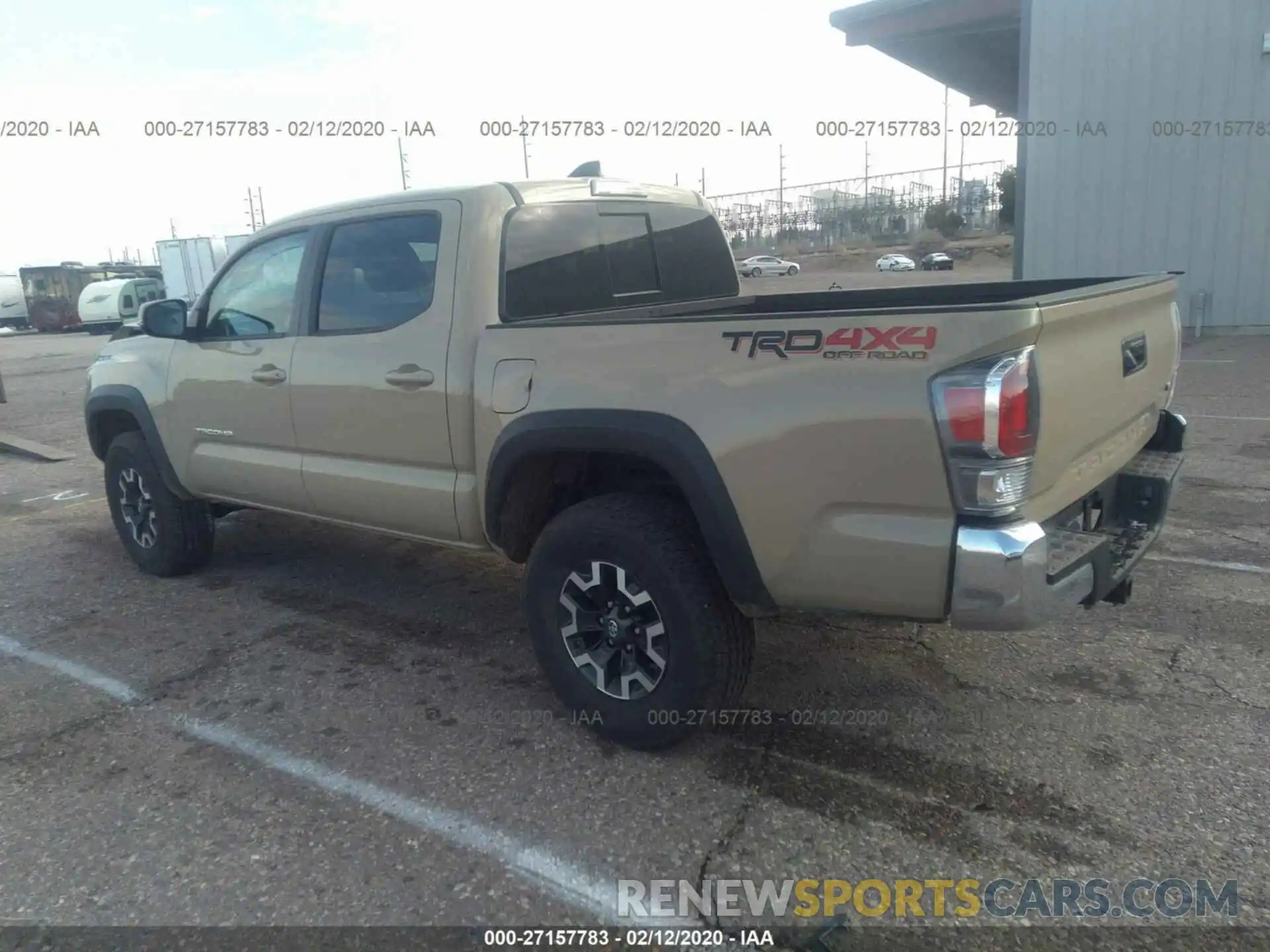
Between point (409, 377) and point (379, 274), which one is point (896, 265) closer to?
point (379, 274)

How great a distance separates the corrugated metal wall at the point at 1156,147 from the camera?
12922 millimetres

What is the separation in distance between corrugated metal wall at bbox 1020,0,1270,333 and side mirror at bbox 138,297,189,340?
12.8 metres

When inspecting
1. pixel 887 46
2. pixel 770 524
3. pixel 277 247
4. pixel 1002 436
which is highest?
pixel 887 46

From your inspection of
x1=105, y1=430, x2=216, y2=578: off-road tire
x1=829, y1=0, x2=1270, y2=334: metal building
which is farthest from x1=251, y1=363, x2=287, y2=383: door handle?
x1=829, y1=0, x2=1270, y2=334: metal building

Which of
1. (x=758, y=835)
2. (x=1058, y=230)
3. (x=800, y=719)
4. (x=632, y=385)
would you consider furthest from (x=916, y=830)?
(x=1058, y=230)

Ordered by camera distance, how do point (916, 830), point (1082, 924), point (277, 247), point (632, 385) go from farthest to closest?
point (277, 247) → point (632, 385) → point (916, 830) → point (1082, 924)

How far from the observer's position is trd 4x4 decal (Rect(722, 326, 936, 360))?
2.54 metres

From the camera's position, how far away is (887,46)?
16.5 m

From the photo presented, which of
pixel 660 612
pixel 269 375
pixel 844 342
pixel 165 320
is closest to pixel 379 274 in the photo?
pixel 269 375

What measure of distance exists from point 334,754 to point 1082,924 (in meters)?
2.43

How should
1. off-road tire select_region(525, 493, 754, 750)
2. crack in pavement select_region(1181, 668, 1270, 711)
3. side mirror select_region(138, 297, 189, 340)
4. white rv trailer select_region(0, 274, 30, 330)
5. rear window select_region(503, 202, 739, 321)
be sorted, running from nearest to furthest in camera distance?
off-road tire select_region(525, 493, 754, 750) < crack in pavement select_region(1181, 668, 1270, 711) < rear window select_region(503, 202, 739, 321) < side mirror select_region(138, 297, 189, 340) < white rv trailer select_region(0, 274, 30, 330)

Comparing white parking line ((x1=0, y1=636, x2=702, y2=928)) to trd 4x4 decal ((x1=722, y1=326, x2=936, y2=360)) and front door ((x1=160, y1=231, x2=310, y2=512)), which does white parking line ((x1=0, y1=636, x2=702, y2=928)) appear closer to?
front door ((x1=160, y1=231, x2=310, y2=512))

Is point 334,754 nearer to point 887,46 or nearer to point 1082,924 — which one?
point 1082,924

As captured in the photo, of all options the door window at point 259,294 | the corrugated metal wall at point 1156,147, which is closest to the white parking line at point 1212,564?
the door window at point 259,294
